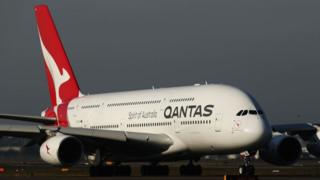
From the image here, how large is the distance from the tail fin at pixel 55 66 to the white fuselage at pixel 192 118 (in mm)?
5603

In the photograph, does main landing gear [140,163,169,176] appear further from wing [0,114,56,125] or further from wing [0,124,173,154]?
wing [0,114,56,125]

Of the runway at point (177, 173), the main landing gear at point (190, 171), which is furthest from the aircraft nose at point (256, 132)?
the main landing gear at point (190, 171)

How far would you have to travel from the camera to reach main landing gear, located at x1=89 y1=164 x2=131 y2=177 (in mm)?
43844

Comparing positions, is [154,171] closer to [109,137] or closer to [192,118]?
[109,137]

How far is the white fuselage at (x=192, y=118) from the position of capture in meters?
39.3

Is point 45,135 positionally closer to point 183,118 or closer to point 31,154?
point 183,118

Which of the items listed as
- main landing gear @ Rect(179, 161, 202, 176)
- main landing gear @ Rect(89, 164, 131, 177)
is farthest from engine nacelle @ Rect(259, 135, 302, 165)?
main landing gear @ Rect(89, 164, 131, 177)

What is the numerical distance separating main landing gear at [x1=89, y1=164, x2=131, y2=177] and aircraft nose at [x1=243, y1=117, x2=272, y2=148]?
8.93 metres

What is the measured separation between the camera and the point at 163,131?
43.3m

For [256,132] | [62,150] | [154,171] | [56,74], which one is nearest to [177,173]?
[154,171]

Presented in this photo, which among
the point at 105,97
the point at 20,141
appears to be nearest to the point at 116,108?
the point at 105,97

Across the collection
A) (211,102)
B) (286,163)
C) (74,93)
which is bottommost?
(286,163)

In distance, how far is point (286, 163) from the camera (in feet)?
143

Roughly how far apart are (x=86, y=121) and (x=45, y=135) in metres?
5.49
